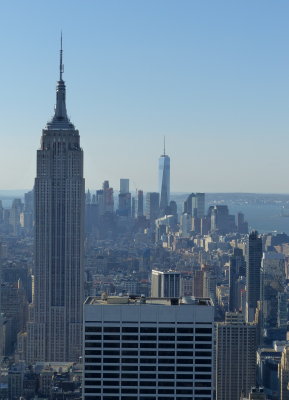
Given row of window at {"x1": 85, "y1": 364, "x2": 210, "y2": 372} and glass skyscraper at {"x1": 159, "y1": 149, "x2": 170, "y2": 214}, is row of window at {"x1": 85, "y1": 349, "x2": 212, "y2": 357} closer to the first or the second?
row of window at {"x1": 85, "y1": 364, "x2": 210, "y2": 372}

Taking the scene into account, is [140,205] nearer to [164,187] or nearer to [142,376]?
[164,187]

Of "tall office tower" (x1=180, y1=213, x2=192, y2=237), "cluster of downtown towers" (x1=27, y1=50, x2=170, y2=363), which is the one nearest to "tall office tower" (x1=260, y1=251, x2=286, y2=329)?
"cluster of downtown towers" (x1=27, y1=50, x2=170, y2=363)

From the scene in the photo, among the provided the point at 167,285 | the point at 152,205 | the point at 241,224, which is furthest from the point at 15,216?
the point at 241,224

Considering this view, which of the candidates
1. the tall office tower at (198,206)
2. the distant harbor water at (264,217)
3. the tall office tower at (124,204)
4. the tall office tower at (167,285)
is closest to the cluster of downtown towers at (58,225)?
the tall office tower at (167,285)

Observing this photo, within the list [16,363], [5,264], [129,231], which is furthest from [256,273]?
[129,231]

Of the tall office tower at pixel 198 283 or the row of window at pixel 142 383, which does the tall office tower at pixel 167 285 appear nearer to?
the tall office tower at pixel 198 283

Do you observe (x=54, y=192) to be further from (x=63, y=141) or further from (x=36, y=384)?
(x=36, y=384)
